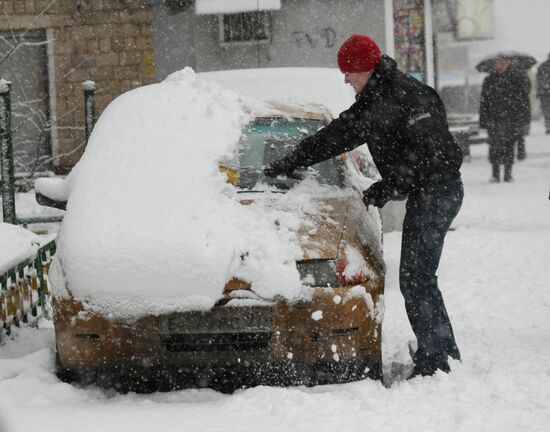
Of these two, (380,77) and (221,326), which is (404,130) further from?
(221,326)

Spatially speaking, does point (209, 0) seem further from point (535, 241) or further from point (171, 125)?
point (171, 125)

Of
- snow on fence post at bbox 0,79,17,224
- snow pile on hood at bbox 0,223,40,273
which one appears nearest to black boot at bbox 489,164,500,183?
snow on fence post at bbox 0,79,17,224

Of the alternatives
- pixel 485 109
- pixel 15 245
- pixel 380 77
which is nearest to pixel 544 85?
pixel 485 109

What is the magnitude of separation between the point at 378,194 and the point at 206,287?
3.82 feet

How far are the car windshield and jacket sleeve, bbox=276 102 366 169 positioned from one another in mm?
203

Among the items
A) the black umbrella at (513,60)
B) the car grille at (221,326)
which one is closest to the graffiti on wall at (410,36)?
the black umbrella at (513,60)

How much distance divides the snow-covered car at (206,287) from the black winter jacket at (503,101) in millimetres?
11138

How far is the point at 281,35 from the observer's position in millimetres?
14484

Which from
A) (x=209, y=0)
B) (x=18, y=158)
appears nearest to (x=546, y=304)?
(x=209, y=0)

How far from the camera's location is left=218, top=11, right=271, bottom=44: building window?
14492 mm

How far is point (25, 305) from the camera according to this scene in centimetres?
649

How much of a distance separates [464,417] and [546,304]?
119 inches

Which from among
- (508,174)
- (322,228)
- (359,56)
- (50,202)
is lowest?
(508,174)

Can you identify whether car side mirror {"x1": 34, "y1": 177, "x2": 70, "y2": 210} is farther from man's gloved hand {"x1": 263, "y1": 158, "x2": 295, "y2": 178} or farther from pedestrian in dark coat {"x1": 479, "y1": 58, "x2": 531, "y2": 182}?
pedestrian in dark coat {"x1": 479, "y1": 58, "x2": 531, "y2": 182}
